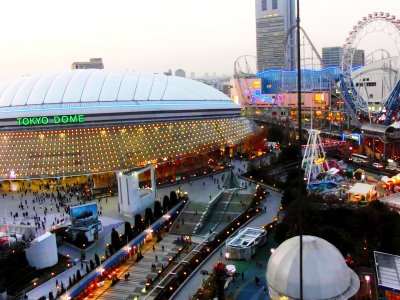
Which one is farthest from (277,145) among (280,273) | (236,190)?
(280,273)

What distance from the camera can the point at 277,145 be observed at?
5041 cm

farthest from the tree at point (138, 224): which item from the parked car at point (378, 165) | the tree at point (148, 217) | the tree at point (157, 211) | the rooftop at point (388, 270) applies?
the parked car at point (378, 165)

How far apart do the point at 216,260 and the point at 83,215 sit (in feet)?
27.7

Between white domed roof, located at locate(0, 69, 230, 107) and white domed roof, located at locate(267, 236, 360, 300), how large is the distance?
33.9 metres

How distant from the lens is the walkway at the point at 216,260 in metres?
18.4

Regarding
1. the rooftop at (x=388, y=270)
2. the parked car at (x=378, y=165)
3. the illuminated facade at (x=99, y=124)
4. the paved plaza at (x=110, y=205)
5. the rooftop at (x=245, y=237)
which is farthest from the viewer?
the illuminated facade at (x=99, y=124)

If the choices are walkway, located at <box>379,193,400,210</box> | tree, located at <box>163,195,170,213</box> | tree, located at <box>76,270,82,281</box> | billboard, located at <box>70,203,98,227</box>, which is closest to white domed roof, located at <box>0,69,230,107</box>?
tree, located at <box>163,195,170,213</box>

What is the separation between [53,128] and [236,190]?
18956 mm

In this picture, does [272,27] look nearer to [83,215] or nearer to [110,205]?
[110,205]

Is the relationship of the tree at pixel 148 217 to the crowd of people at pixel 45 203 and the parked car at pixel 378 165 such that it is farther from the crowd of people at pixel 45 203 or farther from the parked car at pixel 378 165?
the parked car at pixel 378 165

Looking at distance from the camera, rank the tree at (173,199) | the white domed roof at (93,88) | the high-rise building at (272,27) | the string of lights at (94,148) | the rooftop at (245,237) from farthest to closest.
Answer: the high-rise building at (272,27) → the white domed roof at (93,88) → the string of lights at (94,148) → the tree at (173,199) → the rooftop at (245,237)

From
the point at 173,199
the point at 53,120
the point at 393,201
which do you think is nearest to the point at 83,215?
the point at 173,199

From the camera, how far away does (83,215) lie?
2498 centimetres

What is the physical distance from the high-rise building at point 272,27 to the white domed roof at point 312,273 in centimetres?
14495
